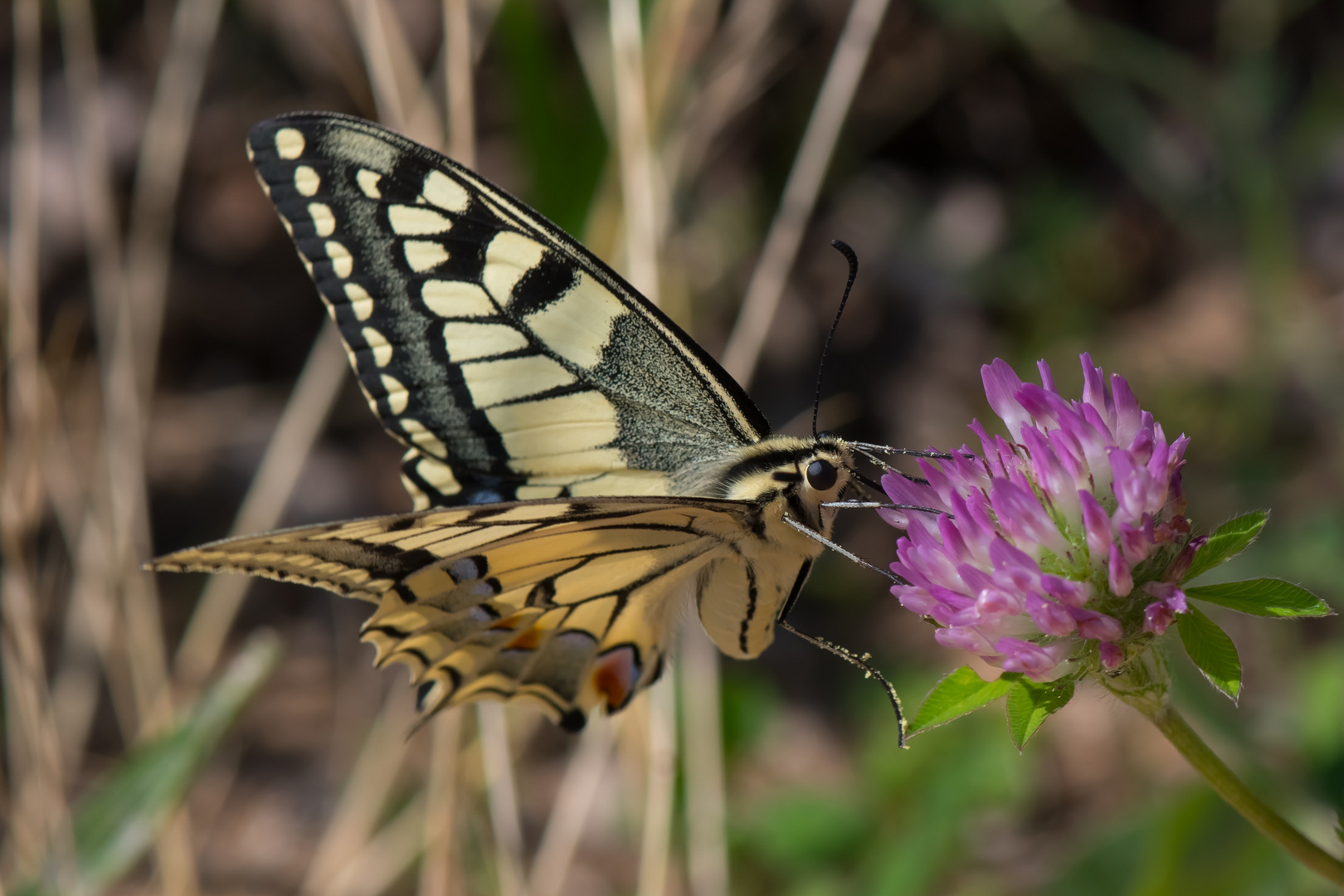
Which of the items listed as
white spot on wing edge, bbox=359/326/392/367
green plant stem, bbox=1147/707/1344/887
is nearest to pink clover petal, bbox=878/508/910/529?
green plant stem, bbox=1147/707/1344/887

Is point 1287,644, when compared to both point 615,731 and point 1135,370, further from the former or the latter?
point 615,731

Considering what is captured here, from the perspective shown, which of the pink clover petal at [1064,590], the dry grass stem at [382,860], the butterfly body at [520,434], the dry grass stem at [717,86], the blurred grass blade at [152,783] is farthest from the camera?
the dry grass stem at [717,86]

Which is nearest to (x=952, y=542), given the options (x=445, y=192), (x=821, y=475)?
(x=821, y=475)

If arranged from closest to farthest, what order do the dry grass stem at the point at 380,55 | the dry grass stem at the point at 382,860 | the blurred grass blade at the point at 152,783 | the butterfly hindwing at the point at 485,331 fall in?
the butterfly hindwing at the point at 485,331, the blurred grass blade at the point at 152,783, the dry grass stem at the point at 380,55, the dry grass stem at the point at 382,860

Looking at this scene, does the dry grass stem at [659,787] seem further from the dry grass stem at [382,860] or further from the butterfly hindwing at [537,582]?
the dry grass stem at [382,860]

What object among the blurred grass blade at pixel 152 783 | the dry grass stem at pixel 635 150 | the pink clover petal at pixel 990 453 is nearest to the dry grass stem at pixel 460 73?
the dry grass stem at pixel 635 150

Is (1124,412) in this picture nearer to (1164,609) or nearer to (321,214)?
(1164,609)
